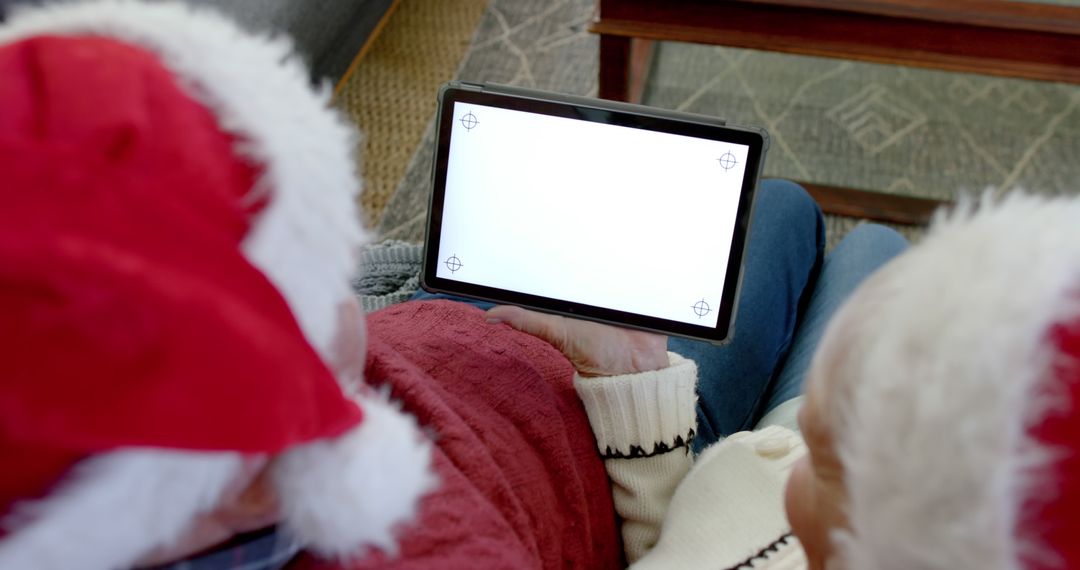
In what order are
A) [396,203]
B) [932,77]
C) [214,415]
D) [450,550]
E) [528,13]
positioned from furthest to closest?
[528,13] < [932,77] < [396,203] < [450,550] < [214,415]

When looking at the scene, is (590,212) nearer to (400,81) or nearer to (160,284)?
(160,284)

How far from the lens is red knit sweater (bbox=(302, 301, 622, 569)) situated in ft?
1.56

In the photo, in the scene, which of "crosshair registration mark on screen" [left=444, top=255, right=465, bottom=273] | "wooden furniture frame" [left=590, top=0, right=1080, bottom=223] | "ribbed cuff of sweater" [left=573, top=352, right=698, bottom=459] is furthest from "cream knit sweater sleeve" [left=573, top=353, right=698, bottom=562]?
"wooden furniture frame" [left=590, top=0, right=1080, bottom=223]

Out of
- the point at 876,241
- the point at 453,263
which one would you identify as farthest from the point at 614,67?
the point at 453,263

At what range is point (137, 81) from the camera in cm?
32

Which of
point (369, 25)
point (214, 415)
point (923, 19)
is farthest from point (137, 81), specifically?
point (369, 25)

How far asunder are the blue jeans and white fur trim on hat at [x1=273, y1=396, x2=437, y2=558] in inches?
14.4

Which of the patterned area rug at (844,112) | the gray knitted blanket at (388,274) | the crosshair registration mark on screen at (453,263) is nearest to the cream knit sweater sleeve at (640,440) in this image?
the crosshair registration mark on screen at (453,263)

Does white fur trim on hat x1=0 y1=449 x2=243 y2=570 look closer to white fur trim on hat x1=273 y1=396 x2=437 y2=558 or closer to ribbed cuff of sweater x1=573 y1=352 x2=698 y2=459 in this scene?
white fur trim on hat x1=273 y1=396 x2=437 y2=558

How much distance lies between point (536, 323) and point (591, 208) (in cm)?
13

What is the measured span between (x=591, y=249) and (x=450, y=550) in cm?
30

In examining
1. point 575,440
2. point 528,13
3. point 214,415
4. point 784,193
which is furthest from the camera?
point 528,13

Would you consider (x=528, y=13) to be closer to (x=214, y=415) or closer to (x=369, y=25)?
(x=369, y=25)

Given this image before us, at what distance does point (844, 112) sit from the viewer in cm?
148
